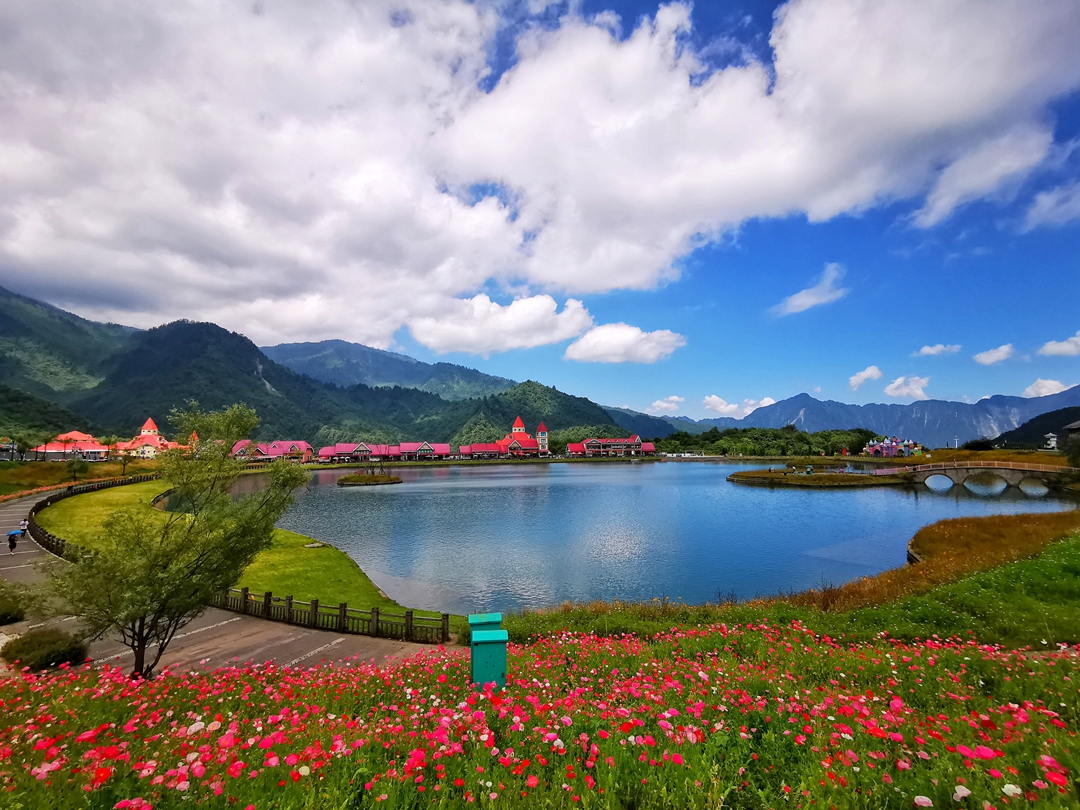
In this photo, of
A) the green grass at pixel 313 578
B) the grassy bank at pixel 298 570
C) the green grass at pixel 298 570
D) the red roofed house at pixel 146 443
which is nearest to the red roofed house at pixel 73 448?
the red roofed house at pixel 146 443

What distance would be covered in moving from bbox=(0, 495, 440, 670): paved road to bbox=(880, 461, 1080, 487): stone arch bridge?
4317 inches

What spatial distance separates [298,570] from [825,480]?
304 feet

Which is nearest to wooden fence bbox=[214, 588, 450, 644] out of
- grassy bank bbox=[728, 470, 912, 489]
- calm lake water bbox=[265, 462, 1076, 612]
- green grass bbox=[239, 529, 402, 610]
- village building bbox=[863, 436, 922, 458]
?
green grass bbox=[239, 529, 402, 610]

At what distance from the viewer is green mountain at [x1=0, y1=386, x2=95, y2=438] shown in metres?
144

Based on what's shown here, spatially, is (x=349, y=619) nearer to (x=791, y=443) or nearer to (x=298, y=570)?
(x=298, y=570)

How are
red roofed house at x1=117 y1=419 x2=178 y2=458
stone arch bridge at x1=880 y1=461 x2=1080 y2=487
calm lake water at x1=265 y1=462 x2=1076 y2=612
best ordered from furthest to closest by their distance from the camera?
red roofed house at x1=117 y1=419 x2=178 y2=458 < stone arch bridge at x1=880 y1=461 x2=1080 y2=487 < calm lake water at x1=265 y1=462 x2=1076 y2=612

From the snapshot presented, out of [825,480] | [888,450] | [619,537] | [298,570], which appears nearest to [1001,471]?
[825,480]

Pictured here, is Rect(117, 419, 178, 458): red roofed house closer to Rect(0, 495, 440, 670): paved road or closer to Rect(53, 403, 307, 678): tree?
Rect(0, 495, 440, 670): paved road

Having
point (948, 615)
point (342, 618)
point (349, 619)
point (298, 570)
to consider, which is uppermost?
point (948, 615)

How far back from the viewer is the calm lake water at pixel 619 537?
98.8 feet

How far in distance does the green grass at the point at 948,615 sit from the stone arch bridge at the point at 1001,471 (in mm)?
85423

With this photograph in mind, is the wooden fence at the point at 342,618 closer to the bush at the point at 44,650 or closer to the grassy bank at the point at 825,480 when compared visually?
the bush at the point at 44,650

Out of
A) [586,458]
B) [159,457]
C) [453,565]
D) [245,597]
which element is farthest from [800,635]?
[586,458]

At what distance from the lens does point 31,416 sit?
160500mm
